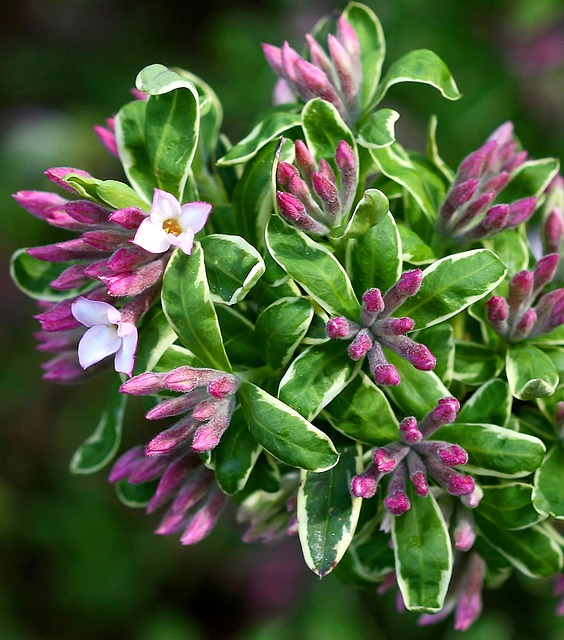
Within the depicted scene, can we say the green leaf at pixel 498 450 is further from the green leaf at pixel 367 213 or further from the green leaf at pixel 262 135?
the green leaf at pixel 262 135

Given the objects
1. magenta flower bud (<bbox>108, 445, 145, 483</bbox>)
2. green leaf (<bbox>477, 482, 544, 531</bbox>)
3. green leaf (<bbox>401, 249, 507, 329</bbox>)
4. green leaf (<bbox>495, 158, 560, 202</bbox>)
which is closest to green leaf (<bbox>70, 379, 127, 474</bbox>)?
magenta flower bud (<bbox>108, 445, 145, 483</bbox>)

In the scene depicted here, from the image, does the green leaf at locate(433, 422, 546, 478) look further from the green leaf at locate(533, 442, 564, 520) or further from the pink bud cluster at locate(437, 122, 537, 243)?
the pink bud cluster at locate(437, 122, 537, 243)

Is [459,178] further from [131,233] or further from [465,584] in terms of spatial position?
[465,584]

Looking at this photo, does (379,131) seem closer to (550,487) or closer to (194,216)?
(194,216)

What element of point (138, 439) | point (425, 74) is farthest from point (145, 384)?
point (138, 439)

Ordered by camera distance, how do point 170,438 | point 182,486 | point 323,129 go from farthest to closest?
point 182,486 < point 323,129 < point 170,438

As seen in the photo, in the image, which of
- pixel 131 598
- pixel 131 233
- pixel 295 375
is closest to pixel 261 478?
pixel 295 375
